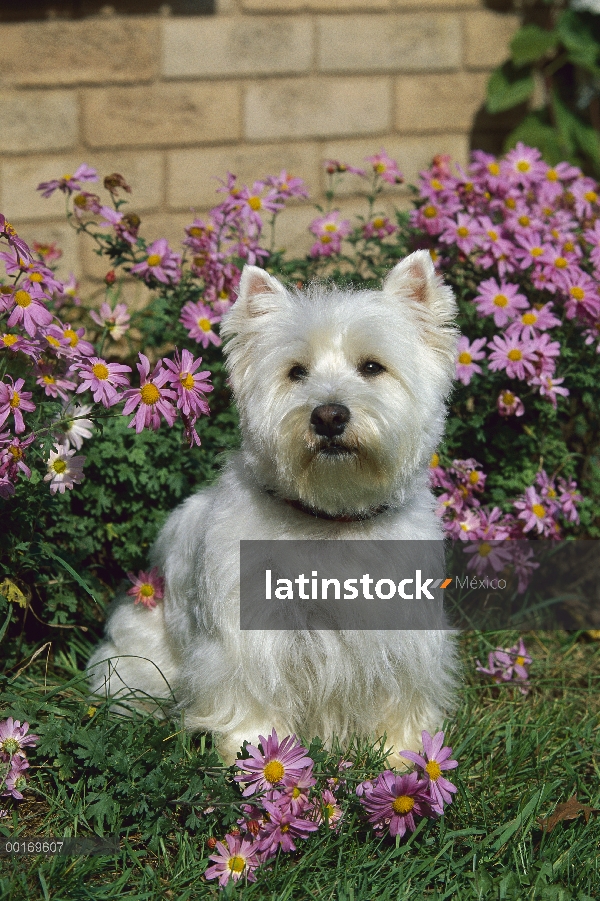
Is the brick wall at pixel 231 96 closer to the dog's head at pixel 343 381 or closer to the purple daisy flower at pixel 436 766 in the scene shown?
the dog's head at pixel 343 381

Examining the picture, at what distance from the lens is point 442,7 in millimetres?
5547

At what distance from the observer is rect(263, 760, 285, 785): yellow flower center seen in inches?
97.3

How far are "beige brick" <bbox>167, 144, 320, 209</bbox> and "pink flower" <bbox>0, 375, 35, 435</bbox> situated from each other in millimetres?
2954

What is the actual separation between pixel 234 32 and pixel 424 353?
3.30 metres

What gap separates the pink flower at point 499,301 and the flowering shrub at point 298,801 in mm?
1736

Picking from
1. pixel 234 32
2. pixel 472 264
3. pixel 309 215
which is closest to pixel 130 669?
pixel 472 264

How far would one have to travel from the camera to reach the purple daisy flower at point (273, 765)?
8.10 ft

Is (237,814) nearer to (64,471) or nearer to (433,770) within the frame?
(433,770)

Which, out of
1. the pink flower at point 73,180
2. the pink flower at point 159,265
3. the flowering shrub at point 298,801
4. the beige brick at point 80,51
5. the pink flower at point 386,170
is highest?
the beige brick at point 80,51

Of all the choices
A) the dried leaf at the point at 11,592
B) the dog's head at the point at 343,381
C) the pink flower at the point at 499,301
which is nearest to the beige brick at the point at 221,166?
the pink flower at the point at 499,301

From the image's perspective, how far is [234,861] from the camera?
2395 millimetres

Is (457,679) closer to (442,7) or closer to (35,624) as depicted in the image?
(35,624)

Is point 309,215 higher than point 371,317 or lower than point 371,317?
lower

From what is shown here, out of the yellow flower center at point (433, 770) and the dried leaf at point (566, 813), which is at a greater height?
the yellow flower center at point (433, 770)
